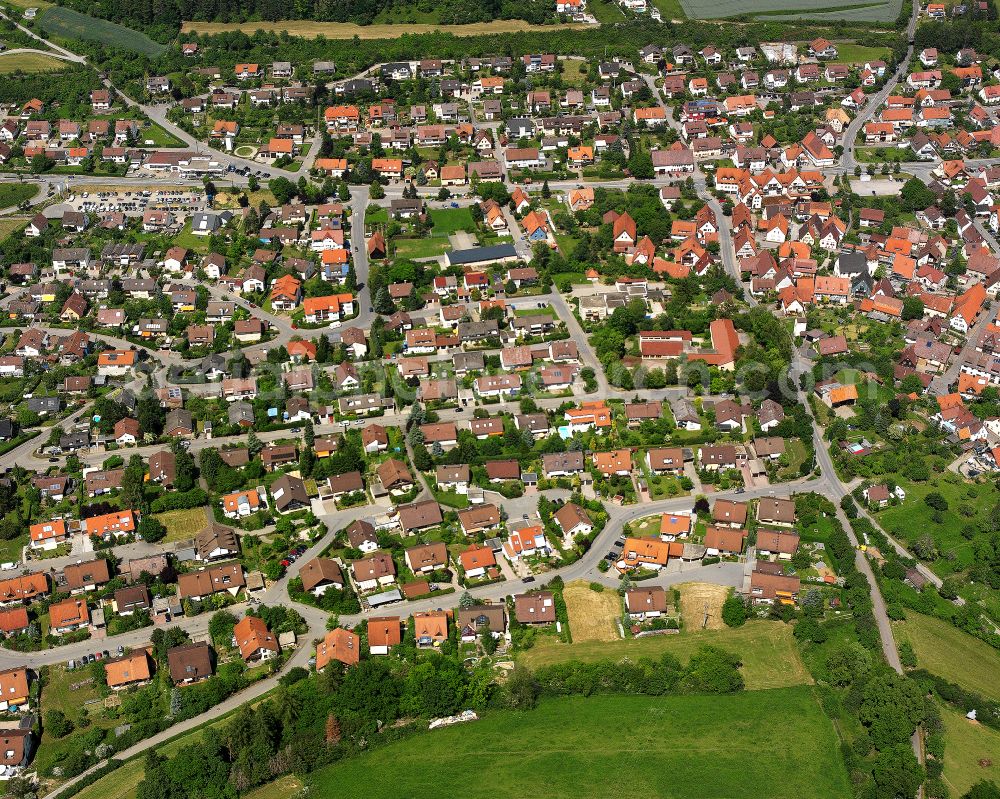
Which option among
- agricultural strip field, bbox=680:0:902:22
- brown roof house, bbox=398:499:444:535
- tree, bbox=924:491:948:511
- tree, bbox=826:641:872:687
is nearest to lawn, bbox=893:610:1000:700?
tree, bbox=826:641:872:687

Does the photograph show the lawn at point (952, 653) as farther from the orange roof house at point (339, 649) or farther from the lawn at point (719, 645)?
the orange roof house at point (339, 649)

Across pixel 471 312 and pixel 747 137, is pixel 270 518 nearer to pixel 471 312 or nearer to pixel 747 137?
pixel 471 312

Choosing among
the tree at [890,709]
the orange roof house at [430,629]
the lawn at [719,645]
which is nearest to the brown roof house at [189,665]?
the orange roof house at [430,629]

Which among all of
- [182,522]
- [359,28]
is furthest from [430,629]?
[359,28]

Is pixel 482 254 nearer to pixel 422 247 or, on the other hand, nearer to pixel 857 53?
pixel 422 247

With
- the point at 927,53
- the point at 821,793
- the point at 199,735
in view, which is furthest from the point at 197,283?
the point at 927,53

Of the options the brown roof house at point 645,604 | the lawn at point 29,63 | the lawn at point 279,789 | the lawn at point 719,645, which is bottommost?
the lawn at point 279,789
